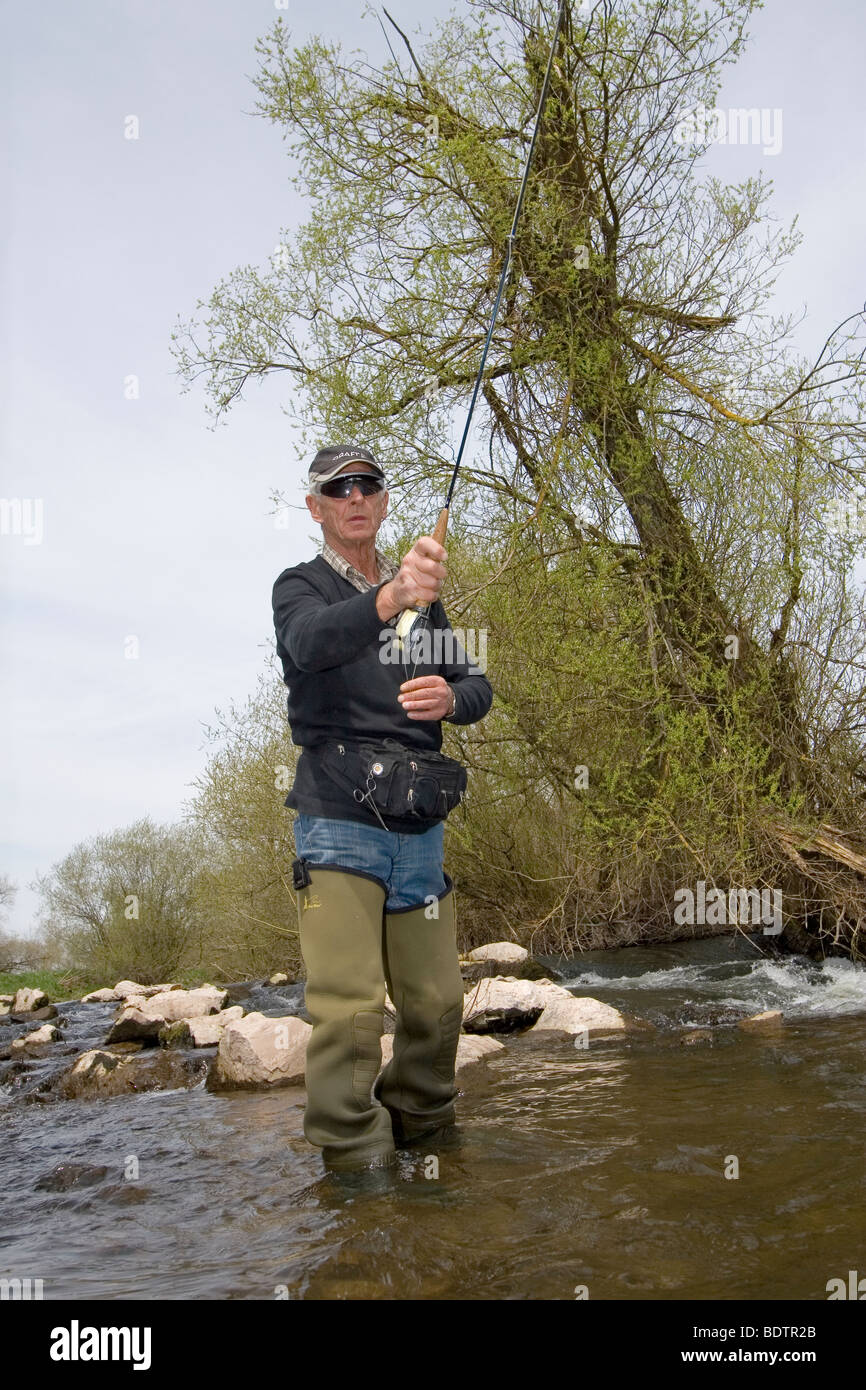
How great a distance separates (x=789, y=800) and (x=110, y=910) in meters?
22.9

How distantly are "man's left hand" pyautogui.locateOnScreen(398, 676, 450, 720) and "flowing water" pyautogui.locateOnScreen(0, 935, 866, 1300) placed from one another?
1548 mm

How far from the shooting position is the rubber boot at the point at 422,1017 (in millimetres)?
3732

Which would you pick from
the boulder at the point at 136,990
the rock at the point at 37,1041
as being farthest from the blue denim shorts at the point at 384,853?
the boulder at the point at 136,990

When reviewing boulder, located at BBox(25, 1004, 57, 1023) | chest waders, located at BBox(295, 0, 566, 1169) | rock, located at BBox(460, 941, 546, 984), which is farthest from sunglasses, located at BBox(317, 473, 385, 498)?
boulder, located at BBox(25, 1004, 57, 1023)

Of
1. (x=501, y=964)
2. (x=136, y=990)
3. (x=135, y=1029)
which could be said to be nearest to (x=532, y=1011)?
(x=501, y=964)

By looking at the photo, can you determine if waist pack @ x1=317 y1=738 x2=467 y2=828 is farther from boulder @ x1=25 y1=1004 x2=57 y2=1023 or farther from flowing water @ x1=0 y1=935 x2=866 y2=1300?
boulder @ x1=25 y1=1004 x2=57 y2=1023

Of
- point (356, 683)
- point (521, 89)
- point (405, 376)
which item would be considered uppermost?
point (521, 89)

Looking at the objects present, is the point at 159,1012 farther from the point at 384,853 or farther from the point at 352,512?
the point at 352,512

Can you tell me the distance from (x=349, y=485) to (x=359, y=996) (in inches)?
72.0

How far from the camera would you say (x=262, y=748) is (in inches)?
639

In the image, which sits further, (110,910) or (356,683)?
(110,910)

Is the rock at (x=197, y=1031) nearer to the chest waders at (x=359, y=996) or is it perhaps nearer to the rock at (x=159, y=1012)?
the rock at (x=159, y=1012)
